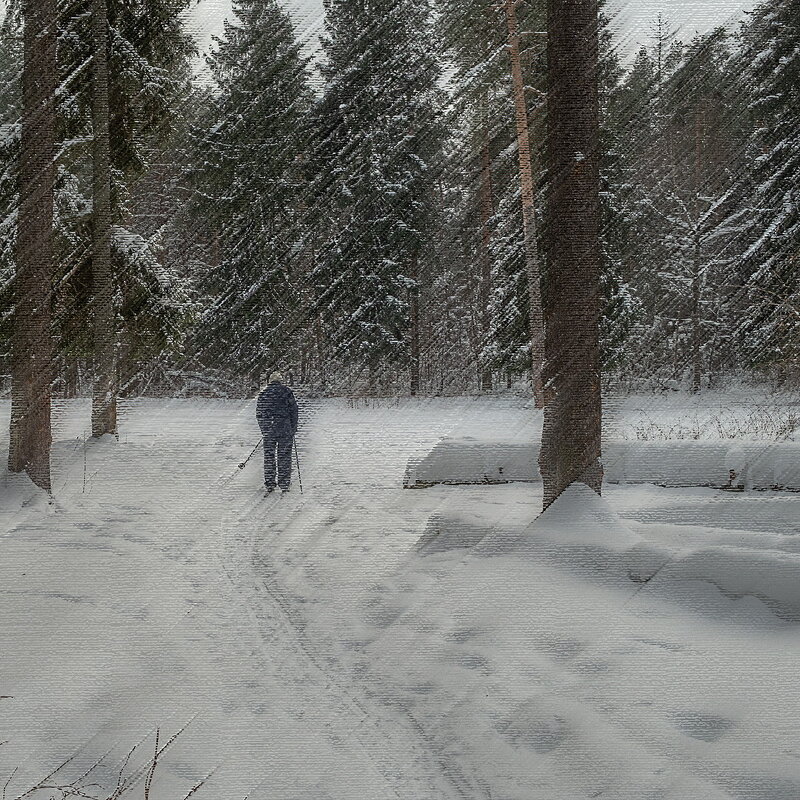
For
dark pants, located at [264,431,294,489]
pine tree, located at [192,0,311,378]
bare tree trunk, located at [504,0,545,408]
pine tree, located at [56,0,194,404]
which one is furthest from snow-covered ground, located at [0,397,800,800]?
pine tree, located at [192,0,311,378]

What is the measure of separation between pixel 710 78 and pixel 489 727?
122 feet

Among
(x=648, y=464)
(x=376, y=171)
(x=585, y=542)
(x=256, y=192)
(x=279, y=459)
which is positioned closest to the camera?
(x=585, y=542)

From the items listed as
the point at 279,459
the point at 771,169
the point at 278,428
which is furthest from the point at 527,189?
the point at 279,459

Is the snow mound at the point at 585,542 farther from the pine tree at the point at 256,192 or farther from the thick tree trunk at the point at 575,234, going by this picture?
the pine tree at the point at 256,192

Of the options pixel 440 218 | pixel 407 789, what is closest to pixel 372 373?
pixel 440 218

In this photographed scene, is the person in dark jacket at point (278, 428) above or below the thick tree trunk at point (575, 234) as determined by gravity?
below

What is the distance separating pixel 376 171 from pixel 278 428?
1915cm

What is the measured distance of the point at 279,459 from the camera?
40.6ft

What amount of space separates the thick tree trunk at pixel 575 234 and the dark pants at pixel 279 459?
5255mm

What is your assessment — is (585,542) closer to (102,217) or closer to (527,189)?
(102,217)

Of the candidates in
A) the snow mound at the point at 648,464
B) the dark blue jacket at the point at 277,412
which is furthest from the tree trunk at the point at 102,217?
the snow mound at the point at 648,464

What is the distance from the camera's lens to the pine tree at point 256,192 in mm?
30766

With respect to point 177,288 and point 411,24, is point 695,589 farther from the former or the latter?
point 411,24

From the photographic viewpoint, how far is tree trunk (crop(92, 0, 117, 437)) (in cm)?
1413
